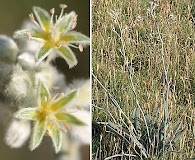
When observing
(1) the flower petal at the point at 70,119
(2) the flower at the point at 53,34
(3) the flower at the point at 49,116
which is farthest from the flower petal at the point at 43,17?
(1) the flower petal at the point at 70,119

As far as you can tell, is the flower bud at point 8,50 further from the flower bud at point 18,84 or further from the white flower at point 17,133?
the white flower at point 17,133

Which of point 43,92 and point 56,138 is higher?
point 43,92

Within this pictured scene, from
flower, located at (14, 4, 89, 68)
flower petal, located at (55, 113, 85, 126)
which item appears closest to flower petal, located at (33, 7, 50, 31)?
flower, located at (14, 4, 89, 68)

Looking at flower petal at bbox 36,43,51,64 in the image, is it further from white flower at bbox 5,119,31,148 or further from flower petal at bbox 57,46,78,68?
white flower at bbox 5,119,31,148

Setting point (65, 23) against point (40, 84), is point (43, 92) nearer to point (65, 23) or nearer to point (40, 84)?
point (40, 84)

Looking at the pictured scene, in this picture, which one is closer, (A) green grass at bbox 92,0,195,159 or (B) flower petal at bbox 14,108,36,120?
(B) flower petal at bbox 14,108,36,120

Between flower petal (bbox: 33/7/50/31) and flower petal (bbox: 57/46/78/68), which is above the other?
flower petal (bbox: 33/7/50/31)

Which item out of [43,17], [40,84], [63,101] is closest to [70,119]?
[63,101]
